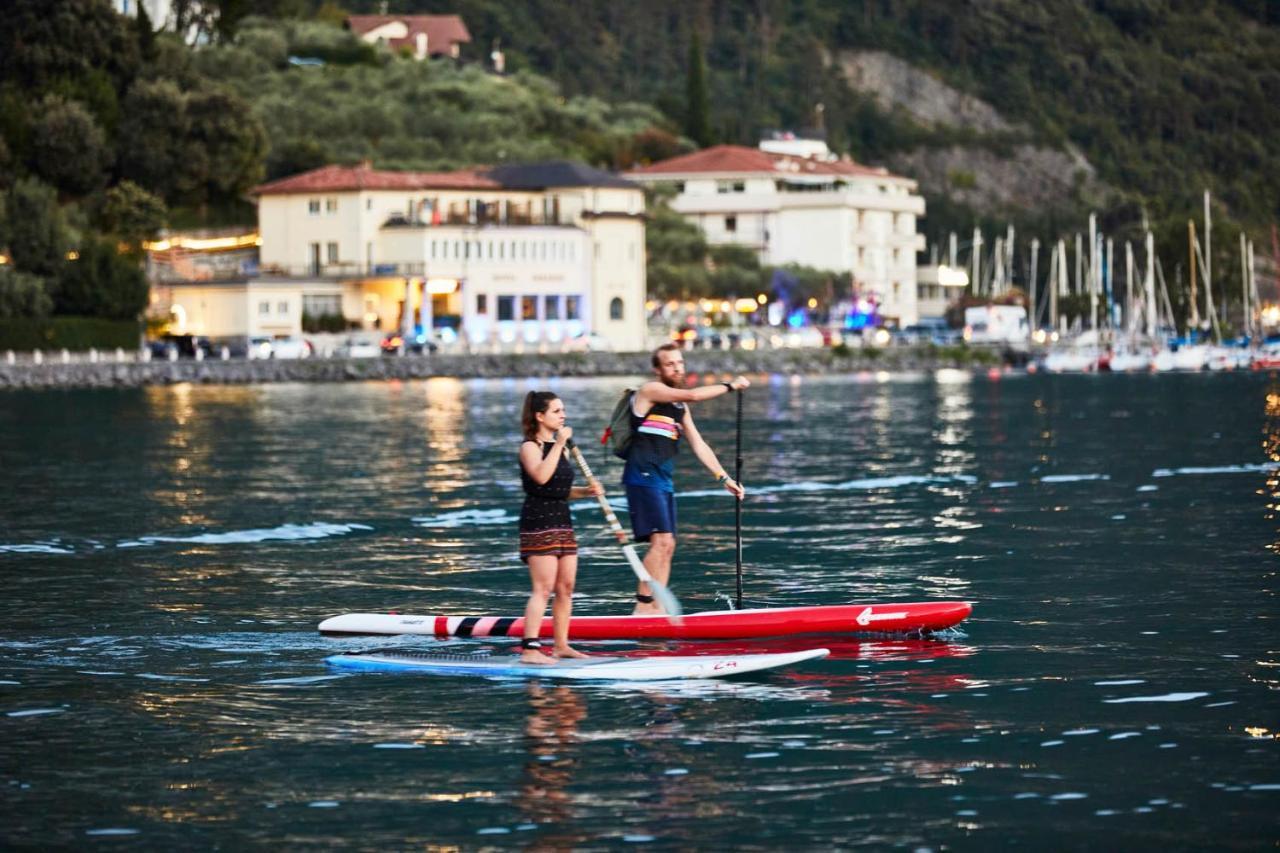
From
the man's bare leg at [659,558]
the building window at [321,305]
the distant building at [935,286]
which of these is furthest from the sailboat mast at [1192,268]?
the man's bare leg at [659,558]

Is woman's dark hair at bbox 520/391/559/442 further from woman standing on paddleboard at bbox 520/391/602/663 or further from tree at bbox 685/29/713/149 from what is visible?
tree at bbox 685/29/713/149

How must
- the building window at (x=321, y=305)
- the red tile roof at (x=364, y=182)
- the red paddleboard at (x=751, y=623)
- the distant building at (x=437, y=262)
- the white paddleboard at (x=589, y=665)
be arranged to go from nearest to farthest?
the white paddleboard at (x=589, y=665), the red paddleboard at (x=751, y=623), the distant building at (x=437, y=262), the building window at (x=321, y=305), the red tile roof at (x=364, y=182)

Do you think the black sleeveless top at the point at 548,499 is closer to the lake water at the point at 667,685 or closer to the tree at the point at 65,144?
the lake water at the point at 667,685

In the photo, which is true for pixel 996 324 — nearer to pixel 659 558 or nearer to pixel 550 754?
pixel 659 558

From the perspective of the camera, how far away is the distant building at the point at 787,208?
169m

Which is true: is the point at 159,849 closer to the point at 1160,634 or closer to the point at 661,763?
the point at 661,763

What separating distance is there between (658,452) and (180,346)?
102m

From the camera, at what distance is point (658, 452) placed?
784 inches

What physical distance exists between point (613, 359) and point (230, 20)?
6771cm

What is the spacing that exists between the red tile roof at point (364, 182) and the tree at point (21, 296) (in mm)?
24943

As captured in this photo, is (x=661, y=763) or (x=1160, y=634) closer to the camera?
(x=661, y=763)

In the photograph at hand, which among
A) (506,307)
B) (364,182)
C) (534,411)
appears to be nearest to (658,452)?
(534,411)

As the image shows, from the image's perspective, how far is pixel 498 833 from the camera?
14.2 metres

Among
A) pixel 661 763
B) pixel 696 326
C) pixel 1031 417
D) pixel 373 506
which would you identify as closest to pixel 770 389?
pixel 1031 417
